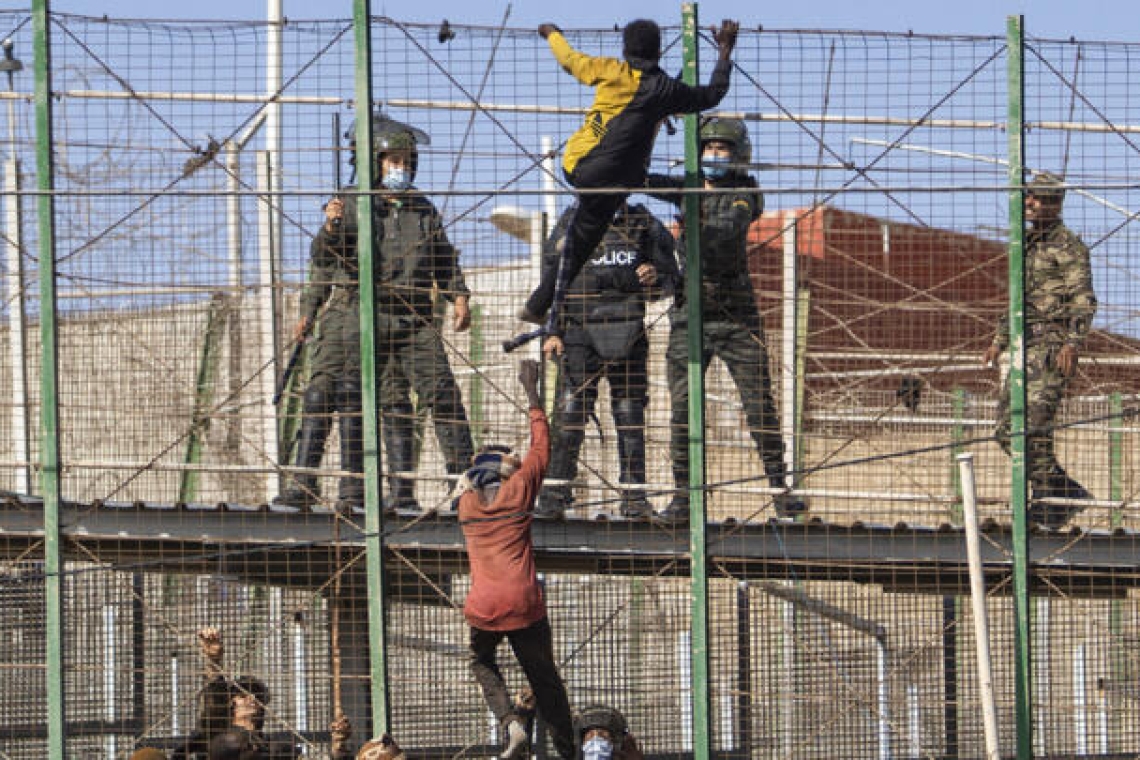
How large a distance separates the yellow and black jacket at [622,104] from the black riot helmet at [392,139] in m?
1.15

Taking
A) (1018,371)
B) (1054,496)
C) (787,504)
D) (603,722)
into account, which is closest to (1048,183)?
(1018,371)

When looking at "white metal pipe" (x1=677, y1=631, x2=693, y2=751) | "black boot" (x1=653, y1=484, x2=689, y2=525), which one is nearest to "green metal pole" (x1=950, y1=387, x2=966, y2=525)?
"white metal pipe" (x1=677, y1=631, x2=693, y2=751)

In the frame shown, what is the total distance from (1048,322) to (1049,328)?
3 cm

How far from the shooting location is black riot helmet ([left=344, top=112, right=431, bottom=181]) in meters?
11.5

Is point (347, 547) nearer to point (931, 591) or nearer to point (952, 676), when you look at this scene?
point (931, 591)

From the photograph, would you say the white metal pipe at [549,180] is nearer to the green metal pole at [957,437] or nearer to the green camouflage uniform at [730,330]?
the green camouflage uniform at [730,330]

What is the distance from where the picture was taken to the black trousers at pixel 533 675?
10055 mm

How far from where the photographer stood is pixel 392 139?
37.7 ft

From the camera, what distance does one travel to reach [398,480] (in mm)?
11492

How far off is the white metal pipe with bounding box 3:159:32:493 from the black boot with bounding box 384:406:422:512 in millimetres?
2094

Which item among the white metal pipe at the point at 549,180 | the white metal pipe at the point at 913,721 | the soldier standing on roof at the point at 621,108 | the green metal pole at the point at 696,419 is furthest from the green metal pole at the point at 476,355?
the soldier standing on roof at the point at 621,108

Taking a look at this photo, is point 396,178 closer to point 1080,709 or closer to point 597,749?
point 597,749

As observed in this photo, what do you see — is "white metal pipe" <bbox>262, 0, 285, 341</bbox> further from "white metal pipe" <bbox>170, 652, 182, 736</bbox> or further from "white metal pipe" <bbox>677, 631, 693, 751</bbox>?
"white metal pipe" <bbox>677, 631, 693, 751</bbox>

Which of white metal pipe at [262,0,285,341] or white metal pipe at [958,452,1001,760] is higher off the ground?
white metal pipe at [262,0,285,341]
